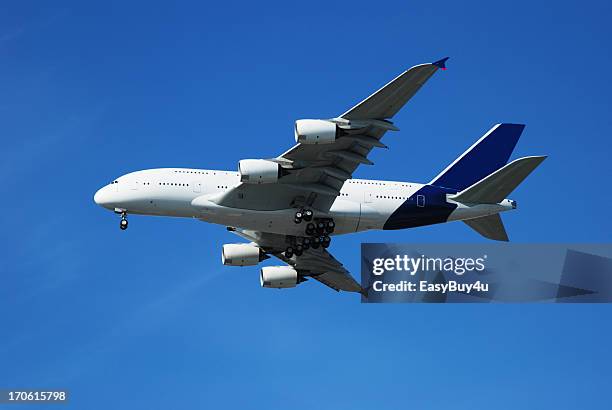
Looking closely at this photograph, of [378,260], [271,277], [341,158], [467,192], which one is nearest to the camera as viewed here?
[341,158]

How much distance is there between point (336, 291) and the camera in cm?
6084

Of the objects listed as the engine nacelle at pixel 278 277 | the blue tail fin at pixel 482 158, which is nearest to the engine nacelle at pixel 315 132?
the blue tail fin at pixel 482 158

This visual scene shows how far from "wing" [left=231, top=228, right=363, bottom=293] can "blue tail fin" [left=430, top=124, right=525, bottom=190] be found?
872cm

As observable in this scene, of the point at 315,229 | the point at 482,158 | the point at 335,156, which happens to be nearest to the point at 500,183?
the point at 482,158

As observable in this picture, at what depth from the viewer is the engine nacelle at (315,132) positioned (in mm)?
45188

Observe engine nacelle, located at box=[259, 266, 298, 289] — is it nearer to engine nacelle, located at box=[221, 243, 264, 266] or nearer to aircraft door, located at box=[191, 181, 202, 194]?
engine nacelle, located at box=[221, 243, 264, 266]

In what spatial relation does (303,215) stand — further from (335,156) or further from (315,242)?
(335,156)

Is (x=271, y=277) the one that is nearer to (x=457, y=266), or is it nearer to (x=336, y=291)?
(x=336, y=291)

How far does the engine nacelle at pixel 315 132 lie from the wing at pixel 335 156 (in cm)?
19

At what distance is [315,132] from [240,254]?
1478 cm

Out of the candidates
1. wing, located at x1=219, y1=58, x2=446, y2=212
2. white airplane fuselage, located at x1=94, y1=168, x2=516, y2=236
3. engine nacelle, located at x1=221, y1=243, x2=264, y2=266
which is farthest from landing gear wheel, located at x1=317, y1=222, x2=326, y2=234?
engine nacelle, located at x1=221, y1=243, x2=264, y2=266

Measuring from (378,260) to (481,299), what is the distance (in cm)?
602

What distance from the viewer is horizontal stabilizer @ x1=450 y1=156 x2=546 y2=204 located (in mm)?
48406

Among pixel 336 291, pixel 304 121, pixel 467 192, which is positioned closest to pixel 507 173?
pixel 467 192
